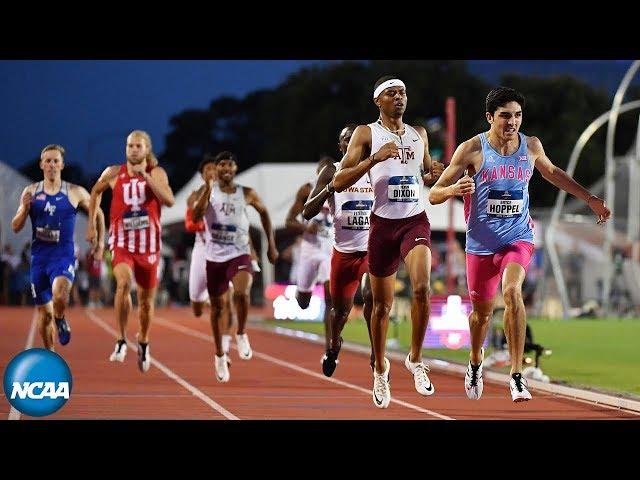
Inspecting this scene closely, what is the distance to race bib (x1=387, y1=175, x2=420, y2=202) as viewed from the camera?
14.7 metres

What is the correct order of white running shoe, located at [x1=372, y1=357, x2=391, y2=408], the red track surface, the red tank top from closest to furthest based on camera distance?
white running shoe, located at [x1=372, y1=357, x2=391, y2=408] < the red track surface < the red tank top

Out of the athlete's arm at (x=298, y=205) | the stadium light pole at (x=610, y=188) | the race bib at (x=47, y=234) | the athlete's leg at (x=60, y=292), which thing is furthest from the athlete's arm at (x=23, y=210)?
the stadium light pole at (x=610, y=188)

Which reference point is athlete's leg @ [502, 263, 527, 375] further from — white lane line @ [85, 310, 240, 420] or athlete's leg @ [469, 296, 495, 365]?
white lane line @ [85, 310, 240, 420]

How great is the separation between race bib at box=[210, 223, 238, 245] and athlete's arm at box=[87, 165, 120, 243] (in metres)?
1.27

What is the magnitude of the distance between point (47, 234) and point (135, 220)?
96 centimetres

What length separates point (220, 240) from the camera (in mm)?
18781

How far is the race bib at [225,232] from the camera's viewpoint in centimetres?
1873

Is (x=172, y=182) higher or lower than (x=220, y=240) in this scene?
higher

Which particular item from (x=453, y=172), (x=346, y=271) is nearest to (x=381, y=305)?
(x=453, y=172)

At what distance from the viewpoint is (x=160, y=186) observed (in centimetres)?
1791

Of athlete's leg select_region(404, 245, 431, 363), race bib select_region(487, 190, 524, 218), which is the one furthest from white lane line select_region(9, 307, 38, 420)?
race bib select_region(487, 190, 524, 218)
